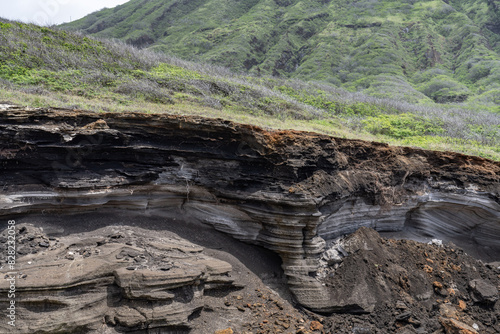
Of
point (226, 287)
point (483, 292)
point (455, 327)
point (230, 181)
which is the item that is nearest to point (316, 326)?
point (226, 287)

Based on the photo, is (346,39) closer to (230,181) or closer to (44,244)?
(230,181)

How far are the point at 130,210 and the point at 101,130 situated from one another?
56.8 inches

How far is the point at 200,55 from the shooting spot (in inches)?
1425

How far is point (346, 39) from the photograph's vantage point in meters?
40.2

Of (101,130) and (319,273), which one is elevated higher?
(101,130)

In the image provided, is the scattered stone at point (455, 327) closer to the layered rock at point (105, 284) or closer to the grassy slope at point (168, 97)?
the layered rock at point (105, 284)

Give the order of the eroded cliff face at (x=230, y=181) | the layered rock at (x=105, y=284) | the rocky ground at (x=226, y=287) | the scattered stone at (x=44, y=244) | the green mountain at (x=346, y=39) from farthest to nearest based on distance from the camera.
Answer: the green mountain at (x=346, y=39) < the eroded cliff face at (x=230, y=181) < the scattered stone at (x=44, y=244) < the rocky ground at (x=226, y=287) < the layered rock at (x=105, y=284)

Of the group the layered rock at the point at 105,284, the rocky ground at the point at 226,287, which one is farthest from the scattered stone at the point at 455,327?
the layered rock at the point at 105,284

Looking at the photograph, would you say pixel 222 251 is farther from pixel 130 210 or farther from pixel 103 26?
pixel 103 26

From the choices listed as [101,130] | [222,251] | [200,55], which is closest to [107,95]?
[101,130]

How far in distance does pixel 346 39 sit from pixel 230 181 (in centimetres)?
4066

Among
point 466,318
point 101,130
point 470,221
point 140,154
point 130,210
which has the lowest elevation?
point 466,318

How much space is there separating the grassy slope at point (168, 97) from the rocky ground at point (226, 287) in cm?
503

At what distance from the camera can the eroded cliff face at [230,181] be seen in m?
4.73
